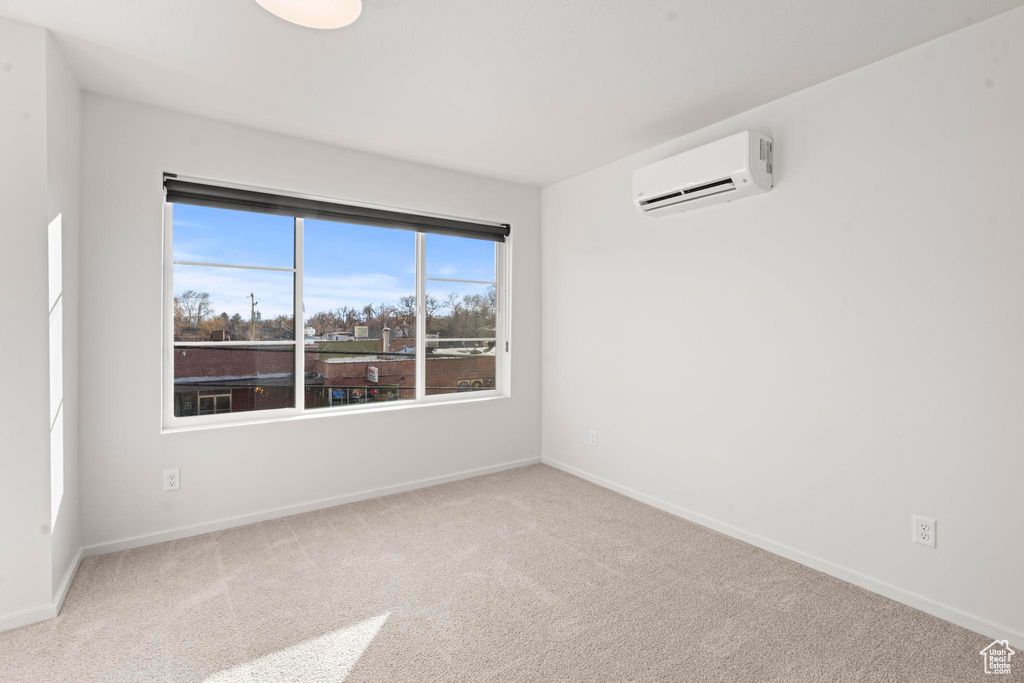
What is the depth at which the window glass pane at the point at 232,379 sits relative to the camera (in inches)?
124

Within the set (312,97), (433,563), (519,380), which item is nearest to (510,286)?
(519,380)

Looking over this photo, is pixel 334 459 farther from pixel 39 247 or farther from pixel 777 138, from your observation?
pixel 777 138

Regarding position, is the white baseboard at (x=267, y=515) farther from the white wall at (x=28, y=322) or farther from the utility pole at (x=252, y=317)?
the utility pole at (x=252, y=317)

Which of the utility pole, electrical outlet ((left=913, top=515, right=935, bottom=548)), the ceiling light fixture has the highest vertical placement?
the ceiling light fixture

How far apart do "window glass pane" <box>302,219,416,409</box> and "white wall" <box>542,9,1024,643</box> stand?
5.88ft

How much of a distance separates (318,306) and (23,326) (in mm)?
1646

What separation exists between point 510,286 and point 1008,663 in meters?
3.61

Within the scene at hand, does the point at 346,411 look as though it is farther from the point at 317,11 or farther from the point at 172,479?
the point at 317,11

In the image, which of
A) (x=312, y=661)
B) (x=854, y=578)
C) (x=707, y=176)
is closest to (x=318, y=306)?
(x=312, y=661)

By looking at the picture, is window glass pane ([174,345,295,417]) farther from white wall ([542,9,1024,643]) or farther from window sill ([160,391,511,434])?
white wall ([542,9,1024,643])

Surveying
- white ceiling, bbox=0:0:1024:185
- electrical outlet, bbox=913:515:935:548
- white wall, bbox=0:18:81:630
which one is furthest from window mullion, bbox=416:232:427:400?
electrical outlet, bbox=913:515:935:548

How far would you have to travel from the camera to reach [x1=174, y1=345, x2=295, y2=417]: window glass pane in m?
3.15

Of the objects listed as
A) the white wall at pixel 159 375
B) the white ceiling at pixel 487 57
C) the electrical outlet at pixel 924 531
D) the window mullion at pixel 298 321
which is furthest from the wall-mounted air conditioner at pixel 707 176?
the window mullion at pixel 298 321

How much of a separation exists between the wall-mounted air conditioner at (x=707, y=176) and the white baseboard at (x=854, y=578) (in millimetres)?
1997
